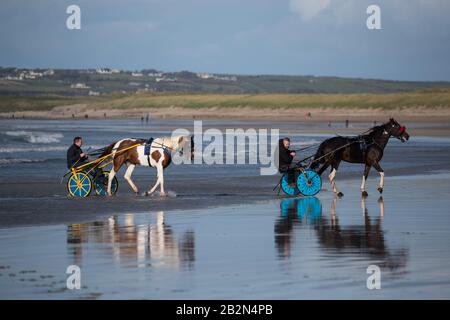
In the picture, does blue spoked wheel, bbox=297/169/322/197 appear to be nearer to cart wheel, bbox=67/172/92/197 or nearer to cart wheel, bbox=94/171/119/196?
cart wheel, bbox=94/171/119/196

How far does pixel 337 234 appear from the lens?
16016 mm

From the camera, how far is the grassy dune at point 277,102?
115819 millimetres

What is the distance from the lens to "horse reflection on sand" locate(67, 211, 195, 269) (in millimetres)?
13469

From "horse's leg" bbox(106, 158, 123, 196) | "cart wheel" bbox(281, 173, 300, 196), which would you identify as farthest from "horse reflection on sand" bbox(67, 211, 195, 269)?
"cart wheel" bbox(281, 173, 300, 196)

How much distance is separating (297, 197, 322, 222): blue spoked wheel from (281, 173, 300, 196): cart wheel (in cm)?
70

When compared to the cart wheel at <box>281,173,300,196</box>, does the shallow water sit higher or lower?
lower

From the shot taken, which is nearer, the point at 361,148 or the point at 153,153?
the point at 153,153

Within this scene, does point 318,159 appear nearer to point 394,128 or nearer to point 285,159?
point 285,159

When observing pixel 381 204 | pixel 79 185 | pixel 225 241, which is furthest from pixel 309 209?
pixel 79 185

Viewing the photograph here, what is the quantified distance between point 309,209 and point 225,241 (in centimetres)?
507
